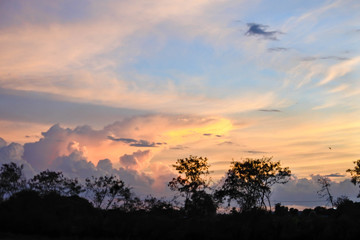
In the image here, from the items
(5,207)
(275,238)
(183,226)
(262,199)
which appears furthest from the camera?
(262,199)

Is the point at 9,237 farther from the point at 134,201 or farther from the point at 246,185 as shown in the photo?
the point at 246,185

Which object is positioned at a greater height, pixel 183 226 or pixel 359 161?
pixel 359 161

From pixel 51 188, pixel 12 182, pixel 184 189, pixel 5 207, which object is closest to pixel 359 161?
pixel 184 189

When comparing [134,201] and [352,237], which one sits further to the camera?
[134,201]

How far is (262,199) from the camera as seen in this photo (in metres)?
69.9

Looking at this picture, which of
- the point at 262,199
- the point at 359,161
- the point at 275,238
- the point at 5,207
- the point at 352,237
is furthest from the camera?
the point at 359,161

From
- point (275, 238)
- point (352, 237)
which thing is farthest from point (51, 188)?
point (352, 237)

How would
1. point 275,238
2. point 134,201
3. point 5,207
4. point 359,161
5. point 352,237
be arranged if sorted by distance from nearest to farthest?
point 352,237, point 275,238, point 5,207, point 134,201, point 359,161

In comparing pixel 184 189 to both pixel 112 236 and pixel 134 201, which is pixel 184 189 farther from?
pixel 112 236

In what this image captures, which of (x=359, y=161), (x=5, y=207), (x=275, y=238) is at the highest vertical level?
(x=359, y=161)

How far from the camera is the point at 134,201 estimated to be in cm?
5981

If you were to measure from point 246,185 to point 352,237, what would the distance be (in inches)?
1692

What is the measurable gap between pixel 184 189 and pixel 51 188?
65.1ft

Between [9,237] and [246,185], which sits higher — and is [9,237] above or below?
below
